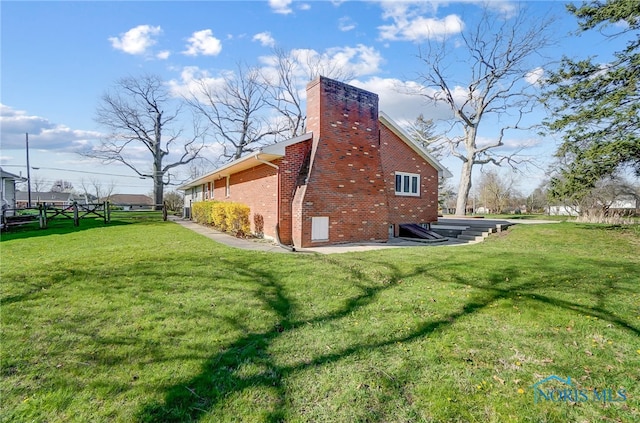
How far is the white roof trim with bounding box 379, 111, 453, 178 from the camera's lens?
1315cm

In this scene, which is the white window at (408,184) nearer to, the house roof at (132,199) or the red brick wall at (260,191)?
the red brick wall at (260,191)

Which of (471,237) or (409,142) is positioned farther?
(409,142)

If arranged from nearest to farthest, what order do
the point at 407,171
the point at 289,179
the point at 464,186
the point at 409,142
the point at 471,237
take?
the point at 289,179, the point at 471,237, the point at 409,142, the point at 407,171, the point at 464,186

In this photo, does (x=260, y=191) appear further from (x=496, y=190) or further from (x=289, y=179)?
(x=496, y=190)

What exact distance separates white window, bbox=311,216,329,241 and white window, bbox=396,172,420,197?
4975 mm

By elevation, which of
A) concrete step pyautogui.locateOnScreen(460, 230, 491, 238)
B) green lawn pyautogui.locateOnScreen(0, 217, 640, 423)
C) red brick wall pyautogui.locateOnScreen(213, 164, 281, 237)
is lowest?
green lawn pyautogui.locateOnScreen(0, 217, 640, 423)

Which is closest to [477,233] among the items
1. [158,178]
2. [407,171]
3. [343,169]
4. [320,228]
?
[407,171]

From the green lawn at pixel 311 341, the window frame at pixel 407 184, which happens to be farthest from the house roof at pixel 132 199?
the green lawn at pixel 311 341

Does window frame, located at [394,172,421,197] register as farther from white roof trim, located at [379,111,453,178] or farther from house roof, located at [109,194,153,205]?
house roof, located at [109,194,153,205]

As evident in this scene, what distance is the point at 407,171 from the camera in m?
14.2

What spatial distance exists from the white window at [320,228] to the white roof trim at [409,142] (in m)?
Answer: 5.67

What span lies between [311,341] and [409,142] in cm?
1230

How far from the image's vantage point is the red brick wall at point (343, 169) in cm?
997

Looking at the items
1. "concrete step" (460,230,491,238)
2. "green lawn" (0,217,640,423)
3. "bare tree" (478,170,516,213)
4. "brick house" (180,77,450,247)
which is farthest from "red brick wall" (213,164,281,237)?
"bare tree" (478,170,516,213)
